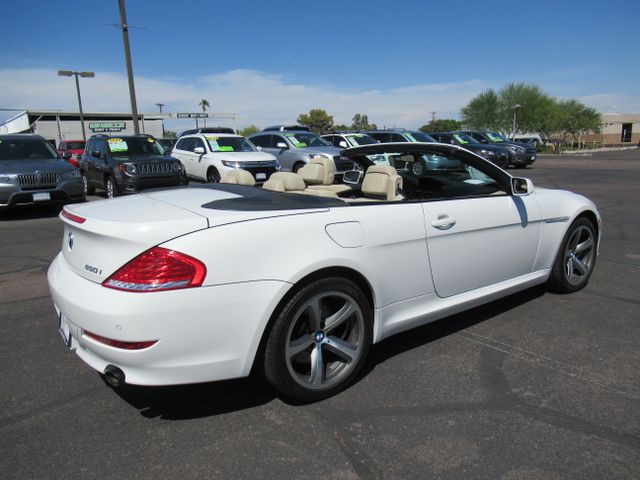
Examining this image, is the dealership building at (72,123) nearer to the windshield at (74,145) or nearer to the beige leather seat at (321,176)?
the windshield at (74,145)

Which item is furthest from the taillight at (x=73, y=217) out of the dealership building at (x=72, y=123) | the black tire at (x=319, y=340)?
the dealership building at (x=72, y=123)

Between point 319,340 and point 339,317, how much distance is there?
0.17m

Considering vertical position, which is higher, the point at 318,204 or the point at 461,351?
the point at 318,204

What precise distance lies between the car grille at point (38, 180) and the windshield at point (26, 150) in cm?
98

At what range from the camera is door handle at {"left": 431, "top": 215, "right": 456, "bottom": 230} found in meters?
3.16

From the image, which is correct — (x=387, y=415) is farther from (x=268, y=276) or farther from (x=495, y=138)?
(x=495, y=138)

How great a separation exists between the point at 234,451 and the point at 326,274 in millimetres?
993

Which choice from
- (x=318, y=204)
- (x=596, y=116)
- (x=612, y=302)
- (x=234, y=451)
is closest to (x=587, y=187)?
(x=612, y=302)

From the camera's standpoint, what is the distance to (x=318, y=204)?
2.82 m

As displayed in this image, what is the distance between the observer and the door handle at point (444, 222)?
3158 millimetres

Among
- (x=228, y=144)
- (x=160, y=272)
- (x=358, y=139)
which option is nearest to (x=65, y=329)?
(x=160, y=272)

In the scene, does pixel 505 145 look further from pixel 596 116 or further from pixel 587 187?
pixel 596 116

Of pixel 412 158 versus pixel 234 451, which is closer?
pixel 234 451

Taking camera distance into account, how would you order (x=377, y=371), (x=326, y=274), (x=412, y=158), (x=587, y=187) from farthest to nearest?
(x=587, y=187)
(x=412, y=158)
(x=377, y=371)
(x=326, y=274)
